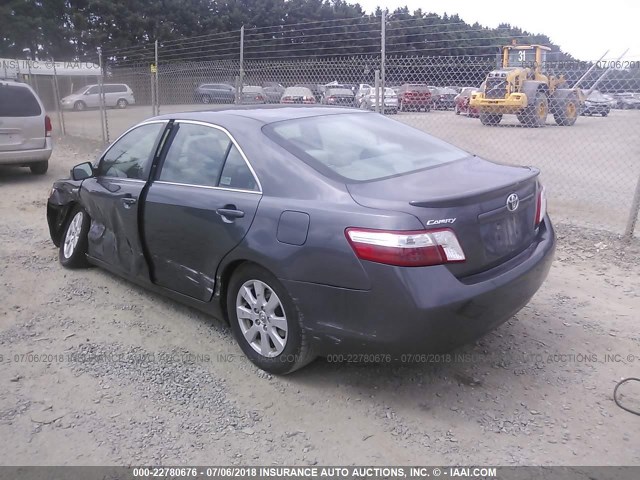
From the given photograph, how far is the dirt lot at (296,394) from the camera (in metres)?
2.72

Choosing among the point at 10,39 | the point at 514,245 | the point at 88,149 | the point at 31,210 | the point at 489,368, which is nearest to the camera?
the point at 514,245

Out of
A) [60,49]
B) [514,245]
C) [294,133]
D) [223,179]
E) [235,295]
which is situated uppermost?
[60,49]

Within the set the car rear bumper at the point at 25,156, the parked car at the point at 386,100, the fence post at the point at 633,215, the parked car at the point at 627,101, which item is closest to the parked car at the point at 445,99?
the parked car at the point at 386,100

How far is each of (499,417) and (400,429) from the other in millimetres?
526

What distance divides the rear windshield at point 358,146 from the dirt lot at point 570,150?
341cm

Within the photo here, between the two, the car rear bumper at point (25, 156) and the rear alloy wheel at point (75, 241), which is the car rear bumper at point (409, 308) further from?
the car rear bumper at point (25, 156)

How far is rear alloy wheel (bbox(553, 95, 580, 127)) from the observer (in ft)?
40.9

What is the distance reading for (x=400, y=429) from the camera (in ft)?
9.40

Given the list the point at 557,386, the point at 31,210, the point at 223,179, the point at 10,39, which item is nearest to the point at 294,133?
the point at 223,179

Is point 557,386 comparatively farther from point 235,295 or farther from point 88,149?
point 88,149

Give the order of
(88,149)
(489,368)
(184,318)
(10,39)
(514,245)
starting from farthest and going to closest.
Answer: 1. (10,39)
2. (88,149)
3. (184,318)
4. (489,368)
5. (514,245)

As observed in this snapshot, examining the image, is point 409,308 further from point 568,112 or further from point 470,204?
point 568,112

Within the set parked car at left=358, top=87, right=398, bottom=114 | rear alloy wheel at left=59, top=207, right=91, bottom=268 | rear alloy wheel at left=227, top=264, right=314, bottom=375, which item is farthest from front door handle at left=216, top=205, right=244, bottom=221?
parked car at left=358, top=87, right=398, bottom=114

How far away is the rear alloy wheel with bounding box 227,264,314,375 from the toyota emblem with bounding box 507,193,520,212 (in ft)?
4.23
